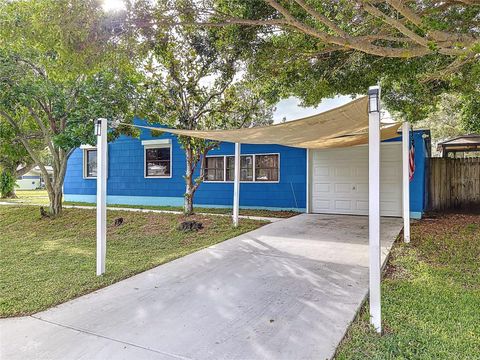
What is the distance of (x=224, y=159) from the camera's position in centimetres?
1117

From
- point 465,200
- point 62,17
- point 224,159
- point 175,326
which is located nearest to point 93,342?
point 175,326

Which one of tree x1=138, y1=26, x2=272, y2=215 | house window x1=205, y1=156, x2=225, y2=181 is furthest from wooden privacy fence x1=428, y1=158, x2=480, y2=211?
house window x1=205, y1=156, x2=225, y2=181

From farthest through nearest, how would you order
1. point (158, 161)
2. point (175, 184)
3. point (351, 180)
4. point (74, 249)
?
point (158, 161)
point (175, 184)
point (351, 180)
point (74, 249)

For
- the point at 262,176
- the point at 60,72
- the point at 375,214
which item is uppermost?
the point at 60,72

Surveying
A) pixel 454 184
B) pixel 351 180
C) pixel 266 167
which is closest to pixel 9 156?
pixel 266 167

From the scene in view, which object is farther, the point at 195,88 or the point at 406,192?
the point at 195,88

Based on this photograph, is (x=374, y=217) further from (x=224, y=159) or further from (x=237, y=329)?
(x=224, y=159)

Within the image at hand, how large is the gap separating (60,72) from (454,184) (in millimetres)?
11790

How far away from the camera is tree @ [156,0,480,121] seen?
443 cm

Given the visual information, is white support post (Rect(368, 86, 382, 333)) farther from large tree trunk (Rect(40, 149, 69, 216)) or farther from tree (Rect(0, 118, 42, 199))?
tree (Rect(0, 118, 42, 199))

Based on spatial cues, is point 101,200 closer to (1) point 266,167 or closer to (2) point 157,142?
(1) point 266,167

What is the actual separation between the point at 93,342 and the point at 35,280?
2.32 metres

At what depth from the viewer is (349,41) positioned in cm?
459

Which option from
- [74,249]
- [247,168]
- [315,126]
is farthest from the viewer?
[247,168]
